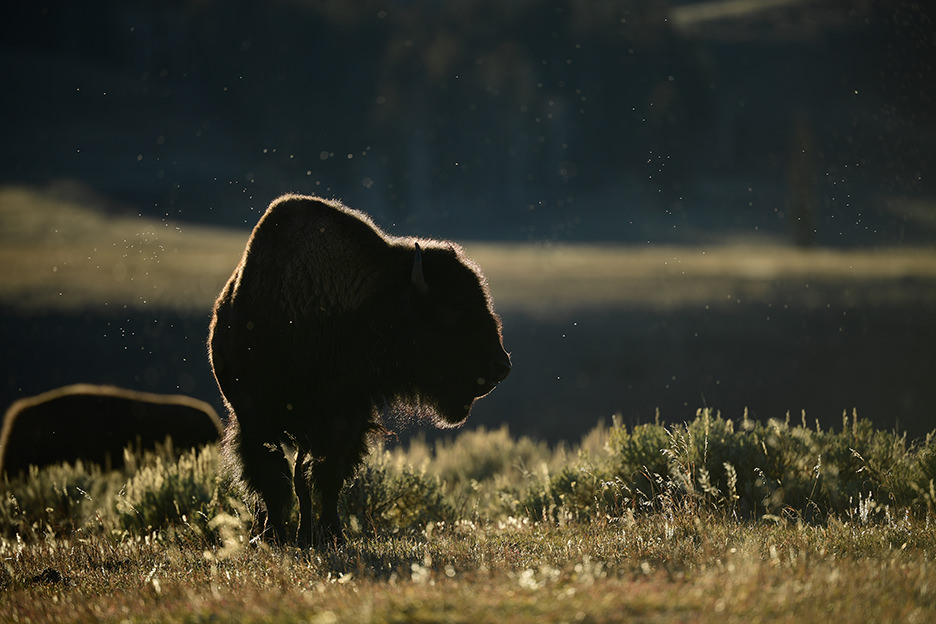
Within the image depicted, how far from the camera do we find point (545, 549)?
462cm

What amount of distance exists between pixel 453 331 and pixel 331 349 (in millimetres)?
807

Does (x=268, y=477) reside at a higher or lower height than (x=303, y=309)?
lower

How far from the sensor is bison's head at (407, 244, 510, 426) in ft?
17.8

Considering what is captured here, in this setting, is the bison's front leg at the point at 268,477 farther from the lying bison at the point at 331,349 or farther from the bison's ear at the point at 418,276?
the bison's ear at the point at 418,276

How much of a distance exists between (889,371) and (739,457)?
689 inches

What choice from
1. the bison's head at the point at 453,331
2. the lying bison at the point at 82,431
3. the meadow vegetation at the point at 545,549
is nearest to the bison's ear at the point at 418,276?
the bison's head at the point at 453,331

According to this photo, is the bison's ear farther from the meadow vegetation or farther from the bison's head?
the meadow vegetation

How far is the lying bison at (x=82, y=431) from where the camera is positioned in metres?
9.39

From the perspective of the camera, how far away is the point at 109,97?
288 ft

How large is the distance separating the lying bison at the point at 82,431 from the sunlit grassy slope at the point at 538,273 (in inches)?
604

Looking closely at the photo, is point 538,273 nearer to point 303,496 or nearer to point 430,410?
point 430,410

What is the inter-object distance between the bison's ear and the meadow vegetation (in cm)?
158

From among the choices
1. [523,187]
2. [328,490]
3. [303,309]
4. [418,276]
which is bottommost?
[328,490]

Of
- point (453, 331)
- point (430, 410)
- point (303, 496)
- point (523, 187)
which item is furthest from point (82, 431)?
point (523, 187)
